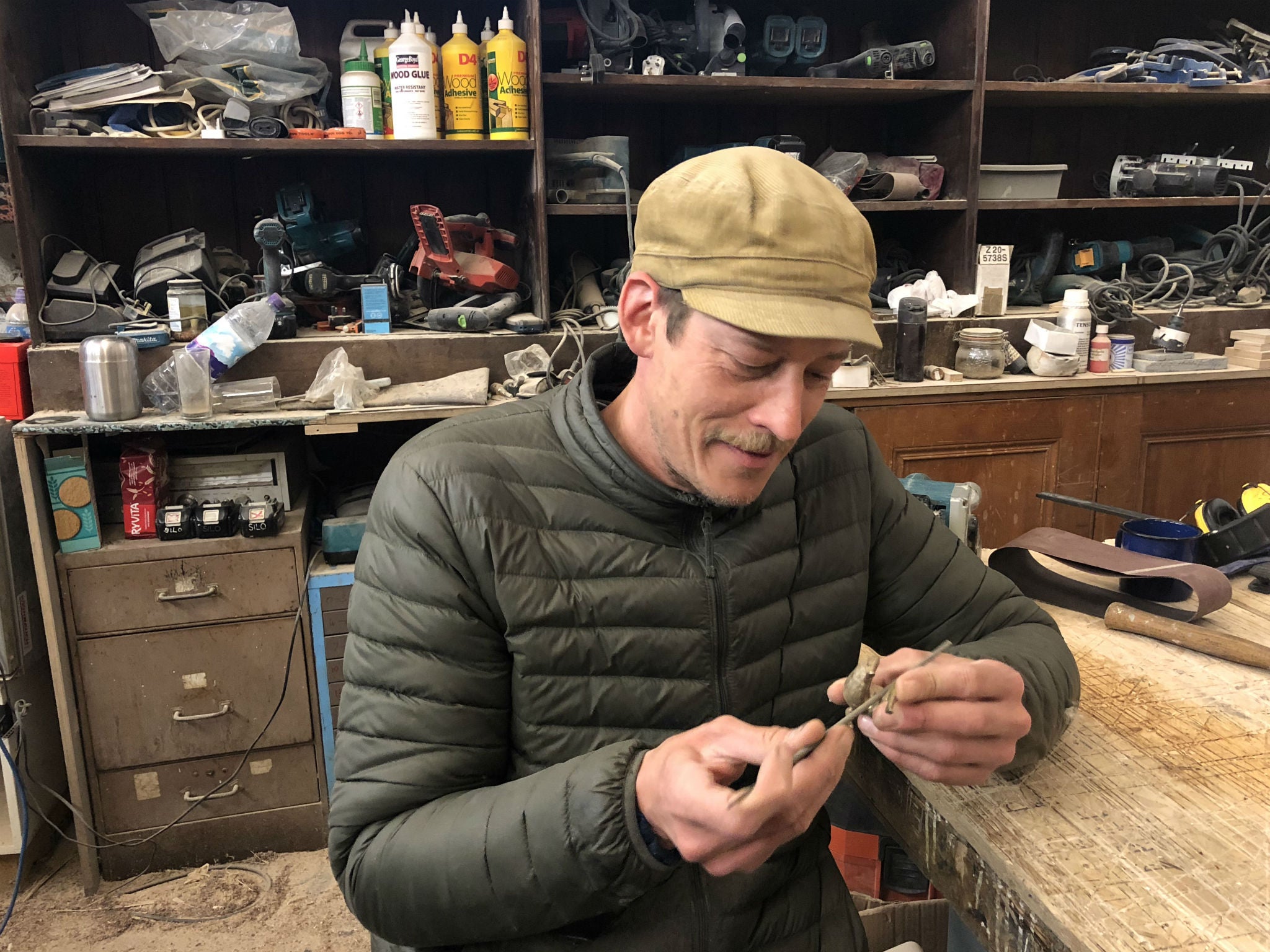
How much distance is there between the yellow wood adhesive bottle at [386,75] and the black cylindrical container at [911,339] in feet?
4.56

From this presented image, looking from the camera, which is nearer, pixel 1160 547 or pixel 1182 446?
pixel 1160 547

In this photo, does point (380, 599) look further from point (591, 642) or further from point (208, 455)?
point (208, 455)

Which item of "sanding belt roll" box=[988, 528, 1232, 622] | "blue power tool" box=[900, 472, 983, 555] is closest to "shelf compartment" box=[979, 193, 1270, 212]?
"blue power tool" box=[900, 472, 983, 555]

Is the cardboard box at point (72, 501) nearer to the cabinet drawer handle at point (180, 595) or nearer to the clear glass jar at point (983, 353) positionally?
the cabinet drawer handle at point (180, 595)

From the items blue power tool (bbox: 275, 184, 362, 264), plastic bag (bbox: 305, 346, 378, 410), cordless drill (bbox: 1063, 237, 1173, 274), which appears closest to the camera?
plastic bag (bbox: 305, 346, 378, 410)

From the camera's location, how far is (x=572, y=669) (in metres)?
0.93

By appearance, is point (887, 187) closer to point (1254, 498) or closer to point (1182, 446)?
point (1182, 446)

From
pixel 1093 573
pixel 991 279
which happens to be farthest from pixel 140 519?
pixel 991 279

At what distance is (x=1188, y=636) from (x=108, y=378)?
6.55 ft

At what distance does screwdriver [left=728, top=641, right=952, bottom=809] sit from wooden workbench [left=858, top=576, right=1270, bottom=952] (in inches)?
5.2

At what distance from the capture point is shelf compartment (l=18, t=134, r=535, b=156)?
2037 mm

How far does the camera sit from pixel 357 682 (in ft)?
2.93

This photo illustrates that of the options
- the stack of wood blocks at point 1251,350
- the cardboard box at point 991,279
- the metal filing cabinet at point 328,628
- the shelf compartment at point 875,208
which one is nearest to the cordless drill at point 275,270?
the metal filing cabinet at point 328,628

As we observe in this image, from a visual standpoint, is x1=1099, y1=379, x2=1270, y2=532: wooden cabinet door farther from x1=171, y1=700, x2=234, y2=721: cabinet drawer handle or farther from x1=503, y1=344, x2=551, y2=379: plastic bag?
x1=171, y1=700, x2=234, y2=721: cabinet drawer handle
